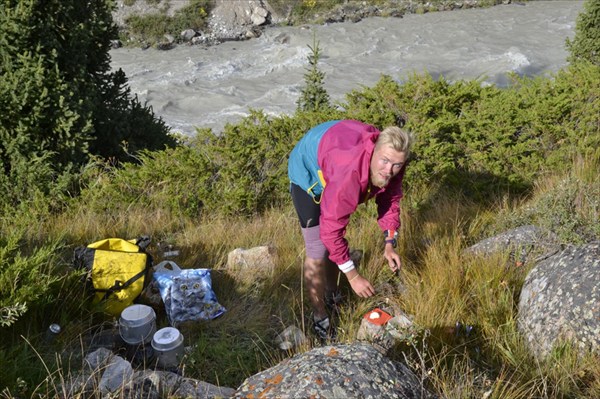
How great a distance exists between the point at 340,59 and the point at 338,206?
650 inches

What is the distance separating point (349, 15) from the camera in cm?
2472

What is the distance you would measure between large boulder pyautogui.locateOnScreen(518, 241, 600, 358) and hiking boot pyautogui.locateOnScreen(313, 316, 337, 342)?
1.18 meters

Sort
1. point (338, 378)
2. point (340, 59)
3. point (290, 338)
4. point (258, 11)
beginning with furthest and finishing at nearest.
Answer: point (258, 11) → point (340, 59) → point (290, 338) → point (338, 378)

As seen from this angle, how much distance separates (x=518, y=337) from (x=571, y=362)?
0.39 meters

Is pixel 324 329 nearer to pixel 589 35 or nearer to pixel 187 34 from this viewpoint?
pixel 589 35

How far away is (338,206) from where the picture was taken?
10.5ft

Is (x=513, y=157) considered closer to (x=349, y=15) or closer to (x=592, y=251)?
(x=592, y=251)

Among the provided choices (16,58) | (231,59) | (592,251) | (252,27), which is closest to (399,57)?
(231,59)

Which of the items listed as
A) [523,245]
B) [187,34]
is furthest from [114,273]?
[187,34]

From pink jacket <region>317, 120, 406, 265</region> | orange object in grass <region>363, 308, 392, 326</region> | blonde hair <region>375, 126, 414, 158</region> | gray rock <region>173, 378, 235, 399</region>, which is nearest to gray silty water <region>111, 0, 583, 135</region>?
pink jacket <region>317, 120, 406, 265</region>

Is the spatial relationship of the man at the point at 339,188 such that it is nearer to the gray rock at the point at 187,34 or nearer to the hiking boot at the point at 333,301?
the hiking boot at the point at 333,301

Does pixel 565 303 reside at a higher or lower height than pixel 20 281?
lower

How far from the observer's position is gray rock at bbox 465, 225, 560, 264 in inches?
172

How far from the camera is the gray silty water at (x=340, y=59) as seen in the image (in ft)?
51.3
